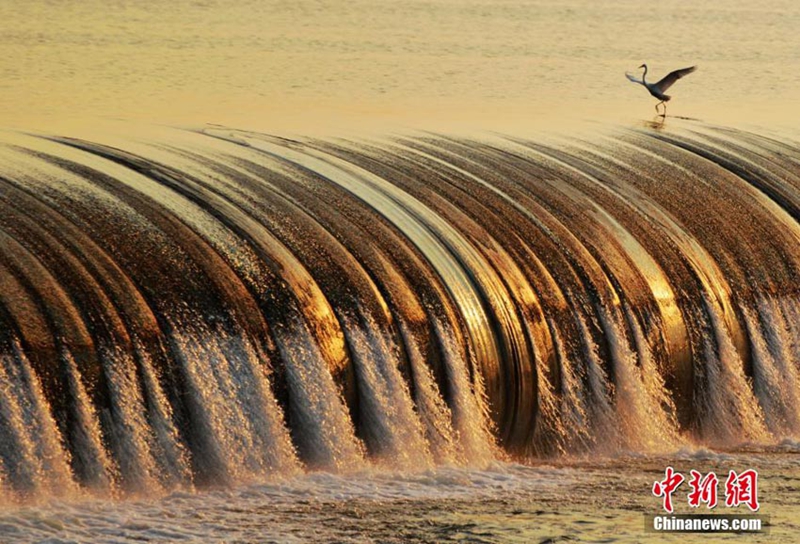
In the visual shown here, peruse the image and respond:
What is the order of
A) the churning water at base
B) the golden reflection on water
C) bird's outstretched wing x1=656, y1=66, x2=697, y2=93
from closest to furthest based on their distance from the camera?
1. the churning water at base
2. the golden reflection on water
3. bird's outstretched wing x1=656, y1=66, x2=697, y2=93

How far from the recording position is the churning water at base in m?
9.05

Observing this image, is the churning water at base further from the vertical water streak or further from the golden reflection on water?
the golden reflection on water

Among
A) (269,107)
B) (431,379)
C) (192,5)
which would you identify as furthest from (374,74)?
(431,379)

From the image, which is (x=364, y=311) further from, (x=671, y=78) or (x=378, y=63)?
(x=378, y=63)

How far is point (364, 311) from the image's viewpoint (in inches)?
404

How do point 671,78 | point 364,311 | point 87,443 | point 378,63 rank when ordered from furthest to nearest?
point 378,63
point 671,78
point 364,311
point 87,443

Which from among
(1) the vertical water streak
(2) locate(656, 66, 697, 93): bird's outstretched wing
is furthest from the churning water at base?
(2) locate(656, 66, 697, 93): bird's outstretched wing

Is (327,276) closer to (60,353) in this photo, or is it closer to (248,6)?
(60,353)

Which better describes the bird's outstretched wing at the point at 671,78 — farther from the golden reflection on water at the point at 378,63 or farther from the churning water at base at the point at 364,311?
the churning water at base at the point at 364,311

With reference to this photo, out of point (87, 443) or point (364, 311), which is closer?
point (87, 443)

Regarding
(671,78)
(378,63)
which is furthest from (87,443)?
(378,63)

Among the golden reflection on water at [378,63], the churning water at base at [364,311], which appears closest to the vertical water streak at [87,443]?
the churning water at base at [364,311]

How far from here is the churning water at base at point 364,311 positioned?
29.7ft

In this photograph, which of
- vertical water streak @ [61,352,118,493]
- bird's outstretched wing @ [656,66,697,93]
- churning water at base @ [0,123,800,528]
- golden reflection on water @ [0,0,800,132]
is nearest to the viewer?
vertical water streak @ [61,352,118,493]
